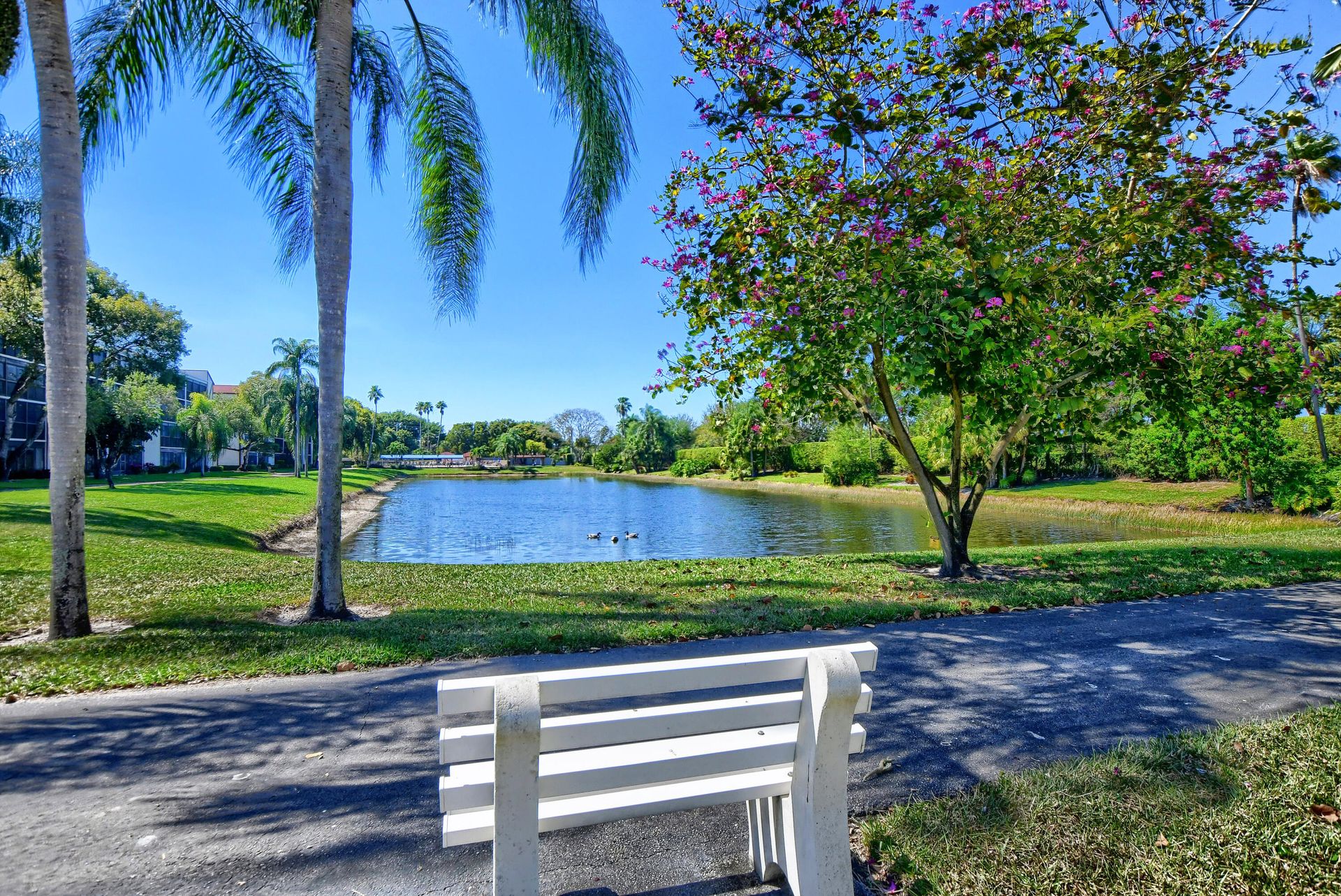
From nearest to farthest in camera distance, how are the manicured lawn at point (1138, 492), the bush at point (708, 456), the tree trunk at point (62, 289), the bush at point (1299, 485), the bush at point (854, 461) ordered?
the tree trunk at point (62, 289), the bush at point (1299, 485), the manicured lawn at point (1138, 492), the bush at point (854, 461), the bush at point (708, 456)

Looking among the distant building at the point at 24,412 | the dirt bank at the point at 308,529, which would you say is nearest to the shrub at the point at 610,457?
the dirt bank at the point at 308,529

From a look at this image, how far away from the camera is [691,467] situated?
67.9 m

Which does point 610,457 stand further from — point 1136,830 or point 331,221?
point 1136,830

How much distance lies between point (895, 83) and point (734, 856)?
642 cm

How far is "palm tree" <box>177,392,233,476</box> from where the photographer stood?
4050 cm

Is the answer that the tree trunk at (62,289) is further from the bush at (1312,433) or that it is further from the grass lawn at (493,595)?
the bush at (1312,433)

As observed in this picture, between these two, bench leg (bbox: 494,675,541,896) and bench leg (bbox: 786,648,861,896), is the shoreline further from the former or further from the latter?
bench leg (bbox: 494,675,541,896)

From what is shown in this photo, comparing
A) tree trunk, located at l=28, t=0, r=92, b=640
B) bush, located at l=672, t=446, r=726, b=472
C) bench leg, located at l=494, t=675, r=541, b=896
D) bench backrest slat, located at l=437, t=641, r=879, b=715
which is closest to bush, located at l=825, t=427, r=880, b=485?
bush, located at l=672, t=446, r=726, b=472

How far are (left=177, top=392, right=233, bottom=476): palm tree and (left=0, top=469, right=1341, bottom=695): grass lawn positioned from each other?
31.5 metres

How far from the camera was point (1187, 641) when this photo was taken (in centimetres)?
527

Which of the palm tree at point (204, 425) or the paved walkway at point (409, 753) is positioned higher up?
the palm tree at point (204, 425)

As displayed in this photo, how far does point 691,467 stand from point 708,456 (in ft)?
8.29

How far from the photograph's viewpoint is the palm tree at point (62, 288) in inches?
216

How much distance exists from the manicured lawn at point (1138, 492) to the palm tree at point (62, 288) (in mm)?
27594
